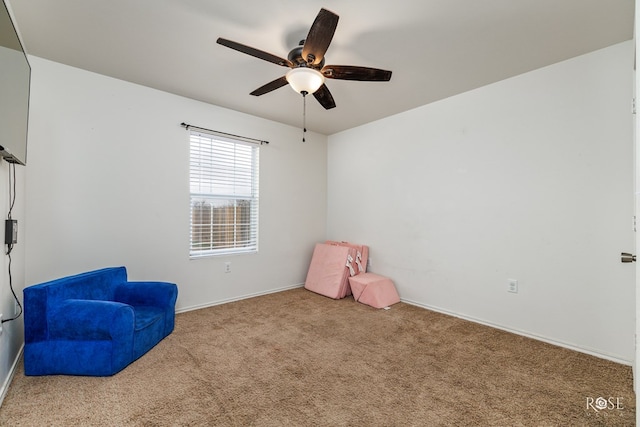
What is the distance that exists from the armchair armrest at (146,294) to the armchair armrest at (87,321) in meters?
0.55

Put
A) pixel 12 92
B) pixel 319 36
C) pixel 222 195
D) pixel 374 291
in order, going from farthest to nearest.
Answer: pixel 222 195 → pixel 374 291 → pixel 319 36 → pixel 12 92

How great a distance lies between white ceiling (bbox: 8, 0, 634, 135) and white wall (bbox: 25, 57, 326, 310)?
286 mm

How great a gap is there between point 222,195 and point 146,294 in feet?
4.83

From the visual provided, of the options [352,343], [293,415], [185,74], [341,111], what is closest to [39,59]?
[185,74]

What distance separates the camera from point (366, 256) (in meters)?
4.16

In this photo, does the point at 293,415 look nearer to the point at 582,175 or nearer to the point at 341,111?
the point at 582,175

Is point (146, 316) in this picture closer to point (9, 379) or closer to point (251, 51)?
point (9, 379)

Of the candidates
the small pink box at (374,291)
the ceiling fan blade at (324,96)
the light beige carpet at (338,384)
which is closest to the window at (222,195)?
the light beige carpet at (338,384)

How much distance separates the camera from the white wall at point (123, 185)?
2.57 metres

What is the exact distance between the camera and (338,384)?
1.94 meters

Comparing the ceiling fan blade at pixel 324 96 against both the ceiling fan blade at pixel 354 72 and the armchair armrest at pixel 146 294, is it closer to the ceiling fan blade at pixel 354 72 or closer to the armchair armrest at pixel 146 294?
the ceiling fan blade at pixel 354 72

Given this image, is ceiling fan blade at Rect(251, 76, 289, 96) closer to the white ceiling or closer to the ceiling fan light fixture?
the ceiling fan light fixture

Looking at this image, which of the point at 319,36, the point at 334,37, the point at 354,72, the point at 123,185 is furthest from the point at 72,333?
the point at 334,37

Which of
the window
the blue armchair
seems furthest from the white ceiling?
the blue armchair
